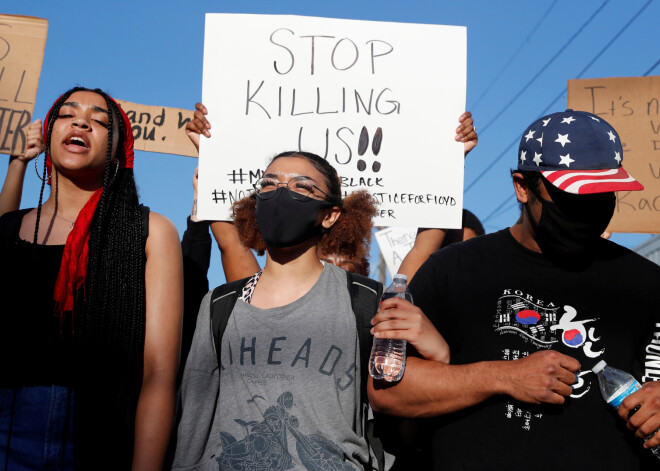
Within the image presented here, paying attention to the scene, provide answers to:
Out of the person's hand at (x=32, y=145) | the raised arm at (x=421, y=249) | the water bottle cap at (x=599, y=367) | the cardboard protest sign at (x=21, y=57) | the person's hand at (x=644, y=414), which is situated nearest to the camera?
the person's hand at (x=644, y=414)

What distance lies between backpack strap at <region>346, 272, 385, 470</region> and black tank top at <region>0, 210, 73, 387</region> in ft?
3.47

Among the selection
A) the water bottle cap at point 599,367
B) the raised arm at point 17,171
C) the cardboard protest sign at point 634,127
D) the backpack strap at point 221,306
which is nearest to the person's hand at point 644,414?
the water bottle cap at point 599,367

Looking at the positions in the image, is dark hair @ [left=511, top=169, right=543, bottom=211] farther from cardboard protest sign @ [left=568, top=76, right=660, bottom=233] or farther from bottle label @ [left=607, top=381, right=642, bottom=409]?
cardboard protest sign @ [left=568, top=76, right=660, bottom=233]

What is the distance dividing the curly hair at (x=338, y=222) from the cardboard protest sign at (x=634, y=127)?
1.89 metres

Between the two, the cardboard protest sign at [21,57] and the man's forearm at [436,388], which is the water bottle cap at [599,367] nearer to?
the man's forearm at [436,388]

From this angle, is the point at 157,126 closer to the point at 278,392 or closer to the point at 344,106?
the point at 344,106

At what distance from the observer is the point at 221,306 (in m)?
3.04

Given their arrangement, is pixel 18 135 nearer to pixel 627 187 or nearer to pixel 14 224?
pixel 14 224

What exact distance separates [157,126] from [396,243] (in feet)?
12.7

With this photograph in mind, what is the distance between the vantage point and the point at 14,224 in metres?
3.08

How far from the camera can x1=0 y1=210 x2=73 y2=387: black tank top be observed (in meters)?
2.75

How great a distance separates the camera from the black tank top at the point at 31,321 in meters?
2.75

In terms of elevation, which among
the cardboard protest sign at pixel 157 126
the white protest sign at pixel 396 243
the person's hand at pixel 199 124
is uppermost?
the cardboard protest sign at pixel 157 126

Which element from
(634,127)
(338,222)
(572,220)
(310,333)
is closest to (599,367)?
(572,220)
